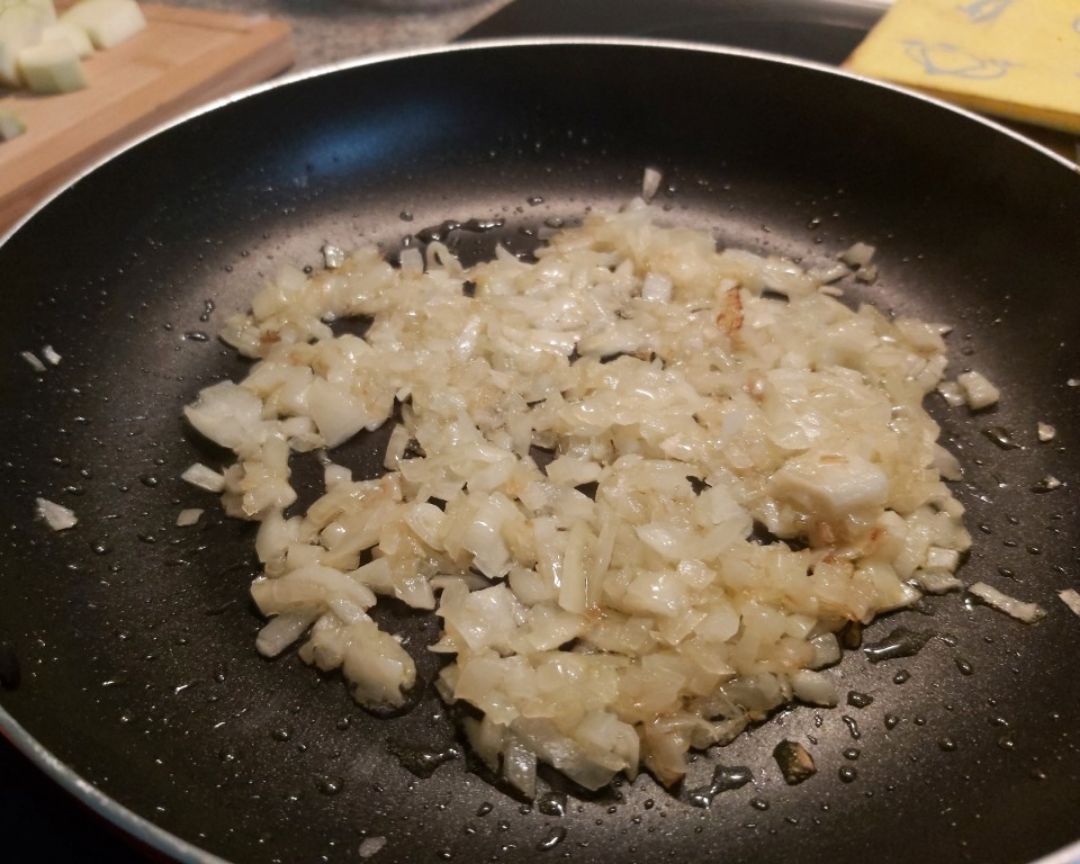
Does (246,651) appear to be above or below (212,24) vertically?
below

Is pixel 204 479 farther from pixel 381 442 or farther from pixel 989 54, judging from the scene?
pixel 989 54

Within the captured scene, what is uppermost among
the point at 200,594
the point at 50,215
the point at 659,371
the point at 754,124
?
the point at 754,124

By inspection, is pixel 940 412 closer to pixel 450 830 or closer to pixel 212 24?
pixel 450 830

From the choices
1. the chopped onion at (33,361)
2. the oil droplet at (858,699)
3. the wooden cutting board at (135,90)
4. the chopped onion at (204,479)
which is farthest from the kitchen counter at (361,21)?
the oil droplet at (858,699)

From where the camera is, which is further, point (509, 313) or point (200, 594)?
point (509, 313)

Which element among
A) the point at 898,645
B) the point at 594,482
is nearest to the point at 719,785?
the point at 898,645

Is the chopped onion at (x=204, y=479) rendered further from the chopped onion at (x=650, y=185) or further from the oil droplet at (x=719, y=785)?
the chopped onion at (x=650, y=185)

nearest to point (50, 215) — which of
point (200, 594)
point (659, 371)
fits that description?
point (200, 594)
